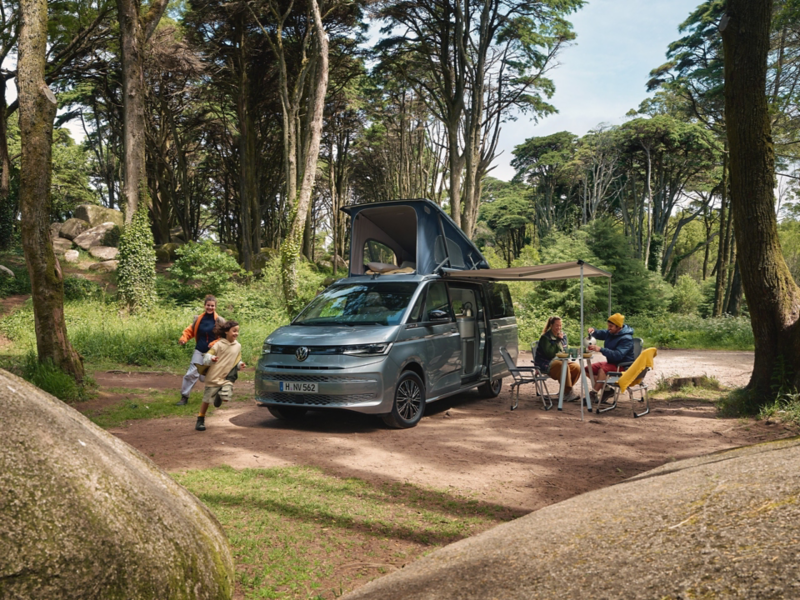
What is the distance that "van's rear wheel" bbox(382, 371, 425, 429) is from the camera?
8023 millimetres

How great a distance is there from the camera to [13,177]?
2886 cm

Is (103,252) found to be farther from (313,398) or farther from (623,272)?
(313,398)

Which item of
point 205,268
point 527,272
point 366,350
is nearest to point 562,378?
point 527,272

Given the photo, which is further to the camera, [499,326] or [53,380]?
[499,326]

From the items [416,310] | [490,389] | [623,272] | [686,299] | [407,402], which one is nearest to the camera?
[407,402]

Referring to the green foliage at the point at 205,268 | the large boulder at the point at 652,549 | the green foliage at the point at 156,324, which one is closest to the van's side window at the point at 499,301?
the green foliage at the point at 156,324

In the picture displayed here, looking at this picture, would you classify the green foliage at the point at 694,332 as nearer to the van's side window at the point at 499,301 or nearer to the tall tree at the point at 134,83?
the van's side window at the point at 499,301

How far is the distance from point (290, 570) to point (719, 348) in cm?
1984

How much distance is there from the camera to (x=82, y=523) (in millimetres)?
2451

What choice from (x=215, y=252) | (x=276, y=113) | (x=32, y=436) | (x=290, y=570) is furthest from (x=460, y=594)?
(x=276, y=113)

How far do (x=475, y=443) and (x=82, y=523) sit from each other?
5.44m

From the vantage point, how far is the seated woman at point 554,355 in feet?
34.0

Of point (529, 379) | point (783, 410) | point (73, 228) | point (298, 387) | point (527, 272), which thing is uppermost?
point (73, 228)

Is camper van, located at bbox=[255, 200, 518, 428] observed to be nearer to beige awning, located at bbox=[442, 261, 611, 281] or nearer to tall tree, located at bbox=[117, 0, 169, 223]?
beige awning, located at bbox=[442, 261, 611, 281]
